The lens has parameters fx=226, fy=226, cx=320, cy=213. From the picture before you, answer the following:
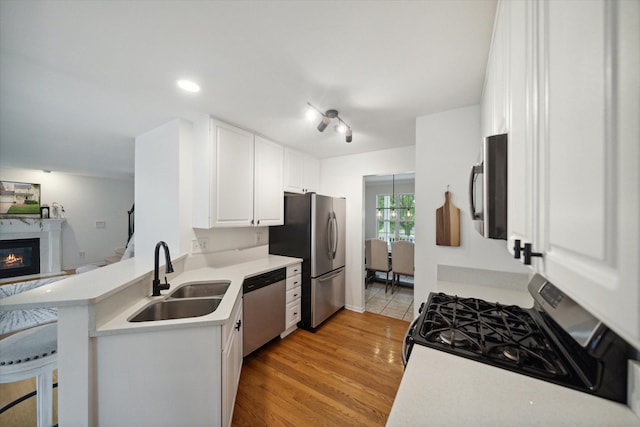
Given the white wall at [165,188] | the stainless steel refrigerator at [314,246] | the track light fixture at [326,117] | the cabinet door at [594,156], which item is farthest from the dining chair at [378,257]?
the cabinet door at [594,156]

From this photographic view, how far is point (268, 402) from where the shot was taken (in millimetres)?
1720

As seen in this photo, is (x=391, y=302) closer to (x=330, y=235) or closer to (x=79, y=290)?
A: (x=330, y=235)

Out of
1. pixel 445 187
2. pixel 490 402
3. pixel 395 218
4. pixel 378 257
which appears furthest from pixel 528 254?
pixel 395 218

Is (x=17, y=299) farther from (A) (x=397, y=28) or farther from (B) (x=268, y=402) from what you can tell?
(A) (x=397, y=28)

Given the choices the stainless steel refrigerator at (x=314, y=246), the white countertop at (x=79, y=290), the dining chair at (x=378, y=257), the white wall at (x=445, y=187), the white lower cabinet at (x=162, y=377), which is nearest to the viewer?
the white countertop at (x=79, y=290)

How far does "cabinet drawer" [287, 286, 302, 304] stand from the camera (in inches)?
105

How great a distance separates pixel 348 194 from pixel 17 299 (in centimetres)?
312

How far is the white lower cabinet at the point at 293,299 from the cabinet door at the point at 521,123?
2.26m

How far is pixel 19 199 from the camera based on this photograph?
4.80 meters

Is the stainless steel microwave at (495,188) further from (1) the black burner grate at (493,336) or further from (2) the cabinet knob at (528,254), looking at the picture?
(1) the black burner grate at (493,336)

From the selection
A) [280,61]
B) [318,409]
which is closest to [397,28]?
[280,61]

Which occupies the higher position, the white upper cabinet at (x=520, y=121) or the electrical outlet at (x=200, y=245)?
the white upper cabinet at (x=520, y=121)

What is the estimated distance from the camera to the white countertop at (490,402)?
0.64 meters

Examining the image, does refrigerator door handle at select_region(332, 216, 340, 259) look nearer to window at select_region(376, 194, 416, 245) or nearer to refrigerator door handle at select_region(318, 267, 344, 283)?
refrigerator door handle at select_region(318, 267, 344, 283)
